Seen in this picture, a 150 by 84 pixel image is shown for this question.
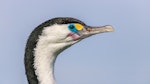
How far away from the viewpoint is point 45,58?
9.78 meters

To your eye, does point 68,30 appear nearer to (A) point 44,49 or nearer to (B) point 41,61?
(A) point 44,49

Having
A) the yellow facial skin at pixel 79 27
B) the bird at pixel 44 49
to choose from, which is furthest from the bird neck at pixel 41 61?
the yellow facial skin at pixel 79 27

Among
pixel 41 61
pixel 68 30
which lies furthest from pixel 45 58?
pixel 68 30

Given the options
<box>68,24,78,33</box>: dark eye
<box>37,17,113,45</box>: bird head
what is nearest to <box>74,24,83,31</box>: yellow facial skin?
<box>37,17,113,45</box>: bird head

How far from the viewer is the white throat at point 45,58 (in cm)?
975

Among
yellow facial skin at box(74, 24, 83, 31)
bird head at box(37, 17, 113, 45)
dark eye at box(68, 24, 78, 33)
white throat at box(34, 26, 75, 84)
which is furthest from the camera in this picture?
yellow facial skin at box(74, 24, 83, 31)

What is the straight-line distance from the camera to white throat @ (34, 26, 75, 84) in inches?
384

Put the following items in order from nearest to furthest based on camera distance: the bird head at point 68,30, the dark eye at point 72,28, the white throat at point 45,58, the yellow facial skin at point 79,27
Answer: the white throat at point 45,58 < the bird head at point 68,30 < the dark eye at point 72,28 < the yellow facial skin at point 79,27

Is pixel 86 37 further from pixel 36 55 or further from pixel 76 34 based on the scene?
pixel 36 55

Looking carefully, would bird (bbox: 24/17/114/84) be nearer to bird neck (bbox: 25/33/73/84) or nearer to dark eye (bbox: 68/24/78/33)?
bird neck (bbox: 25/33/73/84)

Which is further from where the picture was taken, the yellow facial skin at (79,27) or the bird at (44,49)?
the yellow facial skin at (79,27)

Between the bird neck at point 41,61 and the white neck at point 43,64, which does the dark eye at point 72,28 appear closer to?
the bird neck at point 41,61

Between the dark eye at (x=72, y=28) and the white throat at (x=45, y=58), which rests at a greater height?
the dark eye at (x=72, y=28)

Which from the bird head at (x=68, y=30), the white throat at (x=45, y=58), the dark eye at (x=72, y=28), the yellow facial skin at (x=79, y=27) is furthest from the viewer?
the yellow facial skin at (x=79, y=27)
